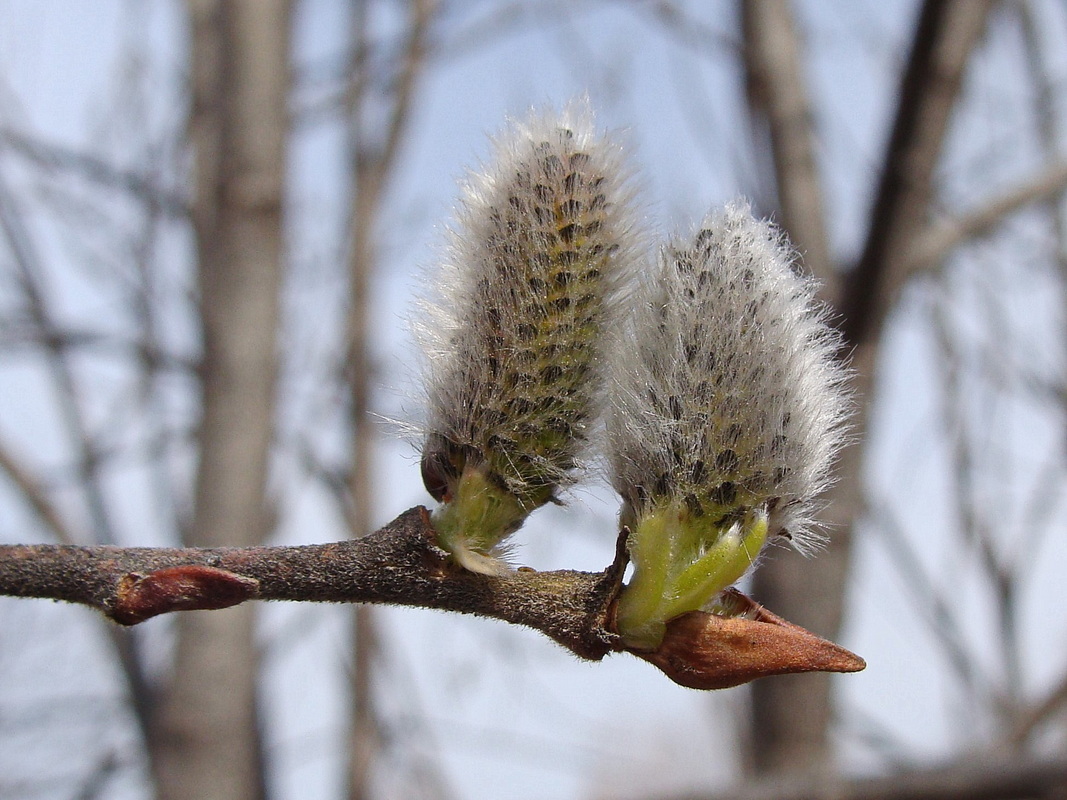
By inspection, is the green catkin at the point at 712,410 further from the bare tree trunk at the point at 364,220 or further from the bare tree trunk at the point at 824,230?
the bare tree trunk at the point at 364,220

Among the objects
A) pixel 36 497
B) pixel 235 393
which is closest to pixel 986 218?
pixel 235 393

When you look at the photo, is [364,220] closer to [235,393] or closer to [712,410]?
[235,393]

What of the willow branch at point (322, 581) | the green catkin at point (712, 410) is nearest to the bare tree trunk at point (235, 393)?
the willow branch at point (322, 581)

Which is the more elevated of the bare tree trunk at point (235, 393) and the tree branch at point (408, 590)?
the bare tree trunk at point (235, 393)

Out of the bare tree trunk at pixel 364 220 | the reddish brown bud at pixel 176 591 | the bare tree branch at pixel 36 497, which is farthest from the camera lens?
the bare tree trunk at pixel 364 220

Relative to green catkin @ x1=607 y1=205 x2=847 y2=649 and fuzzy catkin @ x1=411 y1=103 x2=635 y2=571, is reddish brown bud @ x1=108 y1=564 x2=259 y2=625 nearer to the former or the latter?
fuzzy catkin @ x1=411 y1=103 x2=635 y2=571

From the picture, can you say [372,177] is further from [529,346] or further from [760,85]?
[529,346]

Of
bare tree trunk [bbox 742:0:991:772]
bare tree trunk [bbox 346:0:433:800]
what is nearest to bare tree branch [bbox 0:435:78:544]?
bare tree trunk [bbox 346:0:433:800]
